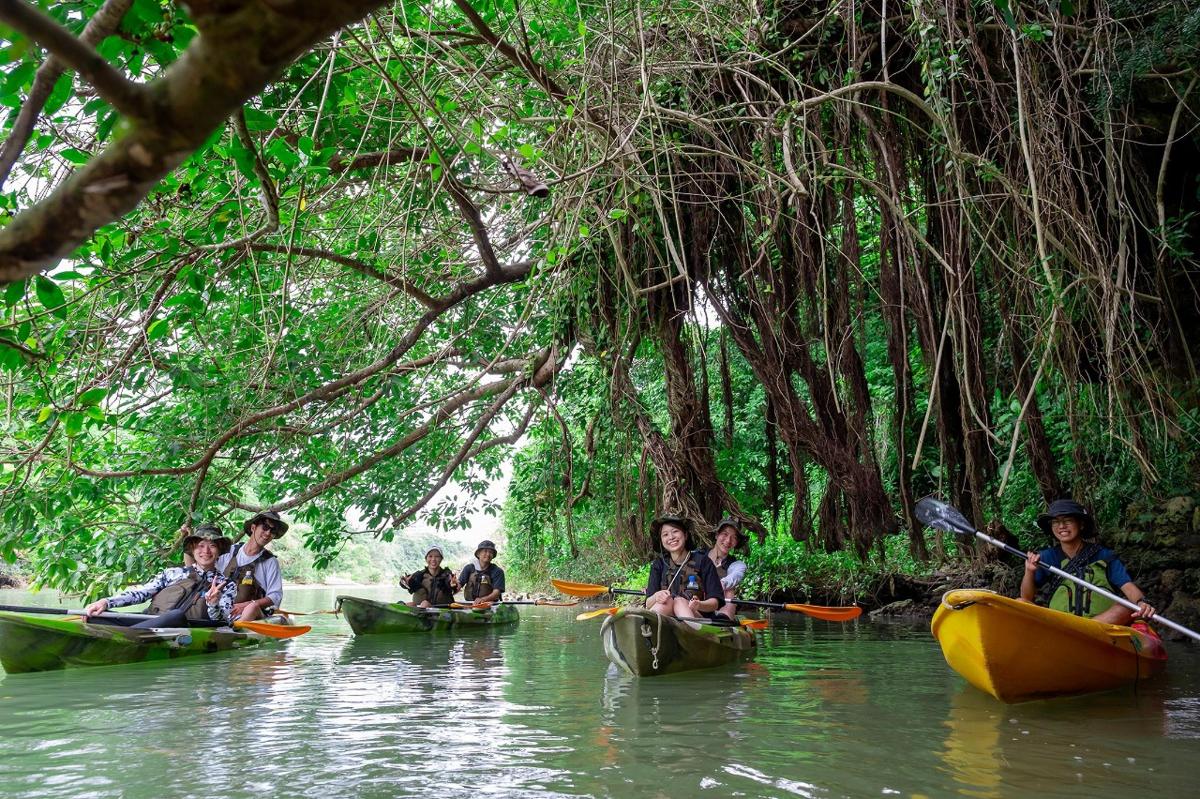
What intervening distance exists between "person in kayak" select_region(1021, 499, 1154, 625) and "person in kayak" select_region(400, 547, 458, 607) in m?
6.99

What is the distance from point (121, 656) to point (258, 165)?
14.9 feet

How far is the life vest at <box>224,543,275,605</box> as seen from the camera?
24.8 feet

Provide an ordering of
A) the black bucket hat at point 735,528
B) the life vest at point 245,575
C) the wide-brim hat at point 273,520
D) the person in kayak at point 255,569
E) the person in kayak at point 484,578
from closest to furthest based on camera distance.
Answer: the black bucket hat at point 735,528 → the wide-brim hat at point 273,520 → the person in kayak at point 255,569 → the life vest at point 245,575 → the person in kayak at point 484,578

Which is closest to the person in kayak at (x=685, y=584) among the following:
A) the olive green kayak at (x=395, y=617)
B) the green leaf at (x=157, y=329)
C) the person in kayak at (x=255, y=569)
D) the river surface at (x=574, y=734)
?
the river surface at (x=574, y=734)

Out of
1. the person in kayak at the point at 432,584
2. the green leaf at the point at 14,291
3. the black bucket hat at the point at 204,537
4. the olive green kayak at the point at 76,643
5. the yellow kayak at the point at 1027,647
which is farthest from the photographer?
the person in kayak at the point at 432,584

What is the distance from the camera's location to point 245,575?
7.74m

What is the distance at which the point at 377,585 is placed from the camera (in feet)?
146

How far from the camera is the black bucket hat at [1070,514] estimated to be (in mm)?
5538

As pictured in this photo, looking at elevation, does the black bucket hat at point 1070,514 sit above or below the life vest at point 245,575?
above

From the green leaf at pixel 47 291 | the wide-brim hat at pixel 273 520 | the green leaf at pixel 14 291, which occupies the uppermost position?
the green leaf at pixel 14 291

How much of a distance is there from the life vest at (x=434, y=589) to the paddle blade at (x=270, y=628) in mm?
3585

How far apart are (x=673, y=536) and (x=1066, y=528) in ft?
8.06

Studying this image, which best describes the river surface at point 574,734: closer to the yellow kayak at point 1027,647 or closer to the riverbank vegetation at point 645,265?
the yellow kayak at point 1027,647

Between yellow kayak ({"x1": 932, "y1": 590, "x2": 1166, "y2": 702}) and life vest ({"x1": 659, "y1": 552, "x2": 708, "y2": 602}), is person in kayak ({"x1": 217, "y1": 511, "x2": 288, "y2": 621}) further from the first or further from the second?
yellow kayak ({"x1": 932, "y1": 590, "x2": 1166, "y2": 702})
